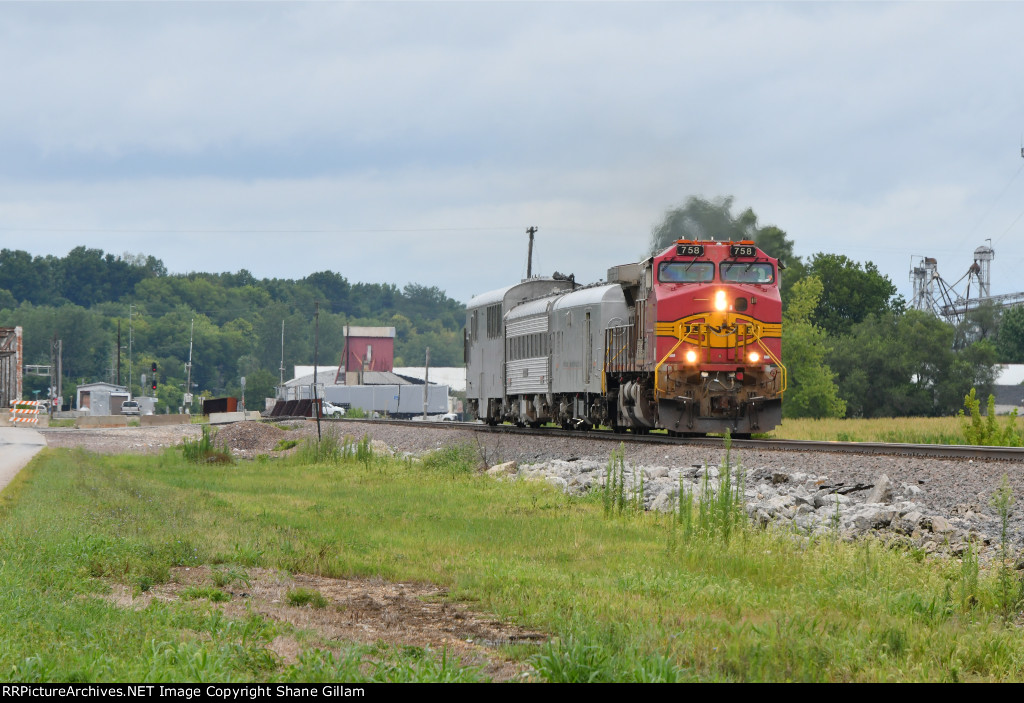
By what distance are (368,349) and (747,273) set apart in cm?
15405

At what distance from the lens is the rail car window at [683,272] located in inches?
959

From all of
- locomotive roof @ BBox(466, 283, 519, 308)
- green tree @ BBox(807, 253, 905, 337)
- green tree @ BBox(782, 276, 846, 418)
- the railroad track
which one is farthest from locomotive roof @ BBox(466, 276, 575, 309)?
A: green tree @ BBox(807, 253, 905, 337)

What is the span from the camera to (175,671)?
Result: 19.4ft

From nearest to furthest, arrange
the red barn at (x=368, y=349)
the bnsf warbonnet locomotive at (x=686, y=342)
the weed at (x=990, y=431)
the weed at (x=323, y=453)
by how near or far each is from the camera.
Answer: the weed at (x=990, y=431), the bnsf warbonnet locomotive at (x=686, y=342), the weed at (x=323, y=453), the red barn at (x=368, y=349)

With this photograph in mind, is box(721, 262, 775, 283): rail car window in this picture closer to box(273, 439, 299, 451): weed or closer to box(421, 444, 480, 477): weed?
box(421, 444, 480, 477): weed

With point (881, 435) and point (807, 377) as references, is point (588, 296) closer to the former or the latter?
point (881, 435)

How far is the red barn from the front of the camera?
175500mm

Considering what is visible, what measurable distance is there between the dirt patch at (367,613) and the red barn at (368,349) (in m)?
164

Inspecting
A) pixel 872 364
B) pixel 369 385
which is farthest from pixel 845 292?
pixel 369 385

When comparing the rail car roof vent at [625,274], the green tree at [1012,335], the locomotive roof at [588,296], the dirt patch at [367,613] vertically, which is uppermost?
the green tree at [1012,335]

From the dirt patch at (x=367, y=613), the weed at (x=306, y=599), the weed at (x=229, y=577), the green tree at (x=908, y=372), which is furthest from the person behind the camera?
the green tree at (x=908, y=372)

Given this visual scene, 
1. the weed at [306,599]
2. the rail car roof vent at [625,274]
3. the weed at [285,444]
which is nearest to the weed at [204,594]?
the weed at [306,599]

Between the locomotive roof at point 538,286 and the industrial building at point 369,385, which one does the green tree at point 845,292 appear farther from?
the locomotive roof at point 538,286

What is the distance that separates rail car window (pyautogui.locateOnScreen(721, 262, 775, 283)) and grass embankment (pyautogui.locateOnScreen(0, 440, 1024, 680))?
9.60 meters
